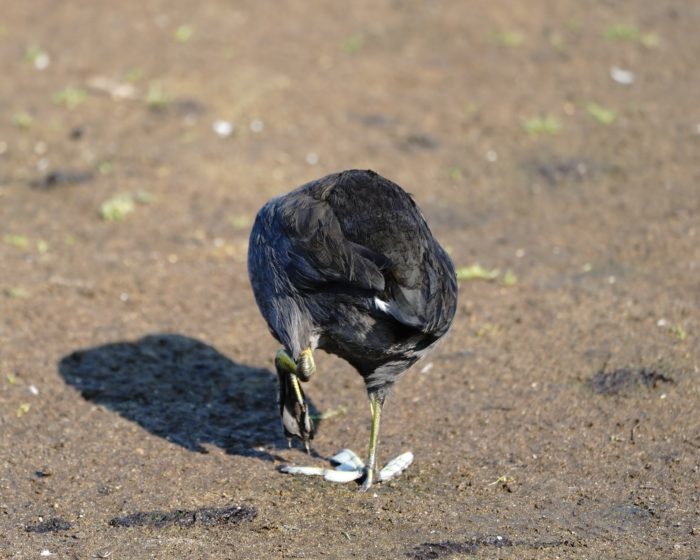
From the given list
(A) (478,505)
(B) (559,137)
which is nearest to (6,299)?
(A) (478,505)

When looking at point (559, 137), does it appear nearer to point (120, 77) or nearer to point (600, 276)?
point (600, 276)

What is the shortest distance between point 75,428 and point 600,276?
424cm

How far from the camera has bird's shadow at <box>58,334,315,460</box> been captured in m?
5.97

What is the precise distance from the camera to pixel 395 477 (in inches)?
212

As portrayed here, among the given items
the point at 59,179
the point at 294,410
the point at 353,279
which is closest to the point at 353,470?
the point at 294,410

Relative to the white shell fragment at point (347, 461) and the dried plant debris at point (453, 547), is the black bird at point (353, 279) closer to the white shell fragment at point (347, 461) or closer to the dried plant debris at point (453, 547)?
the white shell fragment at point (347, 461)

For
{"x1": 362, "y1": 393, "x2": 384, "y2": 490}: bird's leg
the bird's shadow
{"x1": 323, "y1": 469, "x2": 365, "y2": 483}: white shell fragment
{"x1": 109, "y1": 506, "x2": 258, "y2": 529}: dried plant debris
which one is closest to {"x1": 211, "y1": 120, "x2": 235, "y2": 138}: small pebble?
the bird's shadow

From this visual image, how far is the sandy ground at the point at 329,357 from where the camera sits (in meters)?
4.98

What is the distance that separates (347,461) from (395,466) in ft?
0.89

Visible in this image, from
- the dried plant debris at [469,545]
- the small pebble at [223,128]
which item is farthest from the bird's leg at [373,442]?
the small pebble at [223,128]

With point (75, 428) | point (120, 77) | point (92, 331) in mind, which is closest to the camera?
point (75, 428)

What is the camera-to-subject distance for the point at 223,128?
10.5 metres

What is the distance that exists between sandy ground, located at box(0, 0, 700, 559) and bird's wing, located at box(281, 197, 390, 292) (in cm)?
115

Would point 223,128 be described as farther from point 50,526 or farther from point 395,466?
point 50,526
